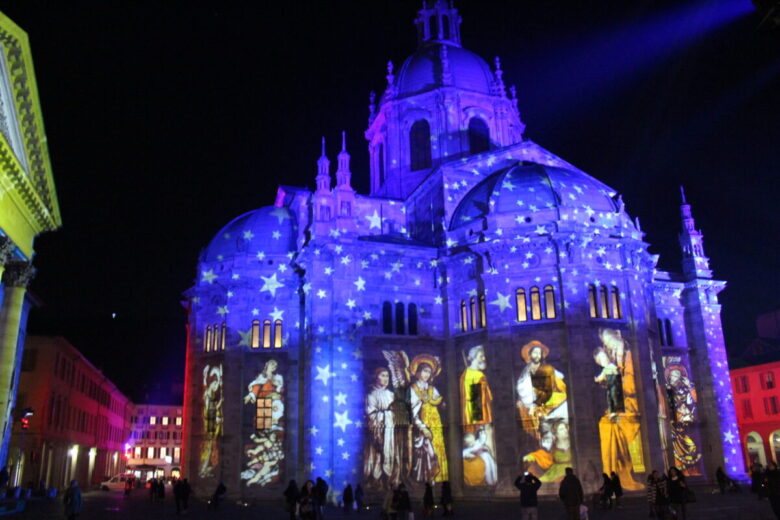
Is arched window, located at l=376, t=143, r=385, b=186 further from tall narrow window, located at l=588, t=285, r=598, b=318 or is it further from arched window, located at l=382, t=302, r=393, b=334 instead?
tall narrow window, located at l=588, t=285, r=598, b=318

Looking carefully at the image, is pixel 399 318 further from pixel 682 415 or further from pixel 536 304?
pixel 682 415

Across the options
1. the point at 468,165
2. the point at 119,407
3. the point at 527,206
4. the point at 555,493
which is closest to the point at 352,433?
the point at 555,493

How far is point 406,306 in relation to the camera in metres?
38.7

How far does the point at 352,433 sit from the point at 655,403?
594 inches

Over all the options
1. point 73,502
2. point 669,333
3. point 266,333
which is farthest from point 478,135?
point 73,502

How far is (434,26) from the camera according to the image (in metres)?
54.0

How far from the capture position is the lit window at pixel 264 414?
38.6 meters

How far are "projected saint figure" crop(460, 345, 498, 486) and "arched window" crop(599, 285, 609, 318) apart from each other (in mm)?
6422

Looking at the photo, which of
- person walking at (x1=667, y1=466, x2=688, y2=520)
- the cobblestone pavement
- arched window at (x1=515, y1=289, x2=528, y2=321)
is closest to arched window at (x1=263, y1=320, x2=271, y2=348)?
the cobblestone pavement

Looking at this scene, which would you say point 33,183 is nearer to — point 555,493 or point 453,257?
point 453,257

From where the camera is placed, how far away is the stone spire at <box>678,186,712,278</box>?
1789 inches

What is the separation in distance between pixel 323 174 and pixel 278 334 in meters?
9.65

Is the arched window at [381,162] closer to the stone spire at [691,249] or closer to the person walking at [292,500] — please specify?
the stone spire at [691,249]

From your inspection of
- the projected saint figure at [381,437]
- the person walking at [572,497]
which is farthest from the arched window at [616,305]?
the person walking at [572,497]
